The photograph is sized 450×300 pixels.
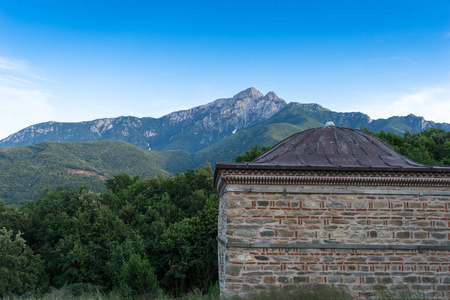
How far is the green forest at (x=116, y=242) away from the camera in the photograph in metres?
23.4

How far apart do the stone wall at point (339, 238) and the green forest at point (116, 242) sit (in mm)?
12930

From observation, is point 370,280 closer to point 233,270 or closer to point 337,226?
point 337,226

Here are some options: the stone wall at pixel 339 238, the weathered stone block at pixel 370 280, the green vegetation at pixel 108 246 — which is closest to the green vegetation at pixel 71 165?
the green vegetation at pixel 108 246

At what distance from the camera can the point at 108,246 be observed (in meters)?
26.2

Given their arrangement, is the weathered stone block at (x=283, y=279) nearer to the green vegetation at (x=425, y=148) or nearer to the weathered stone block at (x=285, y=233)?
the weathered stone block at (x=285, y=233)

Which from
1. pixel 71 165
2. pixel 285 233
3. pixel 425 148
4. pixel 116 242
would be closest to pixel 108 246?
pixel 116 242

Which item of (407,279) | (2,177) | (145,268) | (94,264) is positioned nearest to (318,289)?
(407,279)

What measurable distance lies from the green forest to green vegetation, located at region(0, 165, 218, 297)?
0.06 meters

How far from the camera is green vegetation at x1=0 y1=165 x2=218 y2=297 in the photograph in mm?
23328

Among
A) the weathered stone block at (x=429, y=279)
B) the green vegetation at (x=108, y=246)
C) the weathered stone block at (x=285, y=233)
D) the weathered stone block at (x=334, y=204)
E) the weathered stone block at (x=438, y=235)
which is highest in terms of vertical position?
the weathered stone block at (x=334, y=204)

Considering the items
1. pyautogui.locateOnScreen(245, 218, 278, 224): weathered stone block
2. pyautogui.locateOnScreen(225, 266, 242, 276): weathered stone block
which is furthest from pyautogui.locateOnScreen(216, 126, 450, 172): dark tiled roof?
pyautogui.locateOnScreen(225, 266, 242, 276): weathered stone block

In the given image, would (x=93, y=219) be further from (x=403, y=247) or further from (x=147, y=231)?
(x=403, y=247)

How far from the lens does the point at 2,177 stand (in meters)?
76.1

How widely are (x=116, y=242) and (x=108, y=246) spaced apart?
810 millimetres
